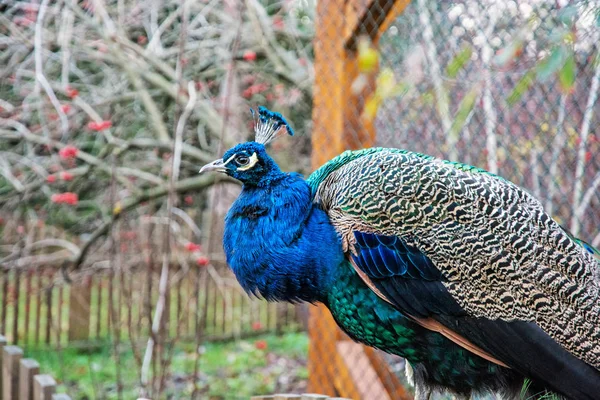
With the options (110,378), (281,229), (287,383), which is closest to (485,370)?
(281,229)

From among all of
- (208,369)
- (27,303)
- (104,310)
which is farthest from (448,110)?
(104,310)

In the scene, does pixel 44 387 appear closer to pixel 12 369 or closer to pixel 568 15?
pixel 12 369

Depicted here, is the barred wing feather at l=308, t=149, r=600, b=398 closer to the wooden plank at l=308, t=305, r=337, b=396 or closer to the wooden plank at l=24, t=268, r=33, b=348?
the wooden plank at l=308, t=305, r=337, b=396

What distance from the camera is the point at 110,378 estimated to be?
4789 mm

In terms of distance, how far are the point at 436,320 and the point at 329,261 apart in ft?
1.08

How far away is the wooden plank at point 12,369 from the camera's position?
243 centimetres

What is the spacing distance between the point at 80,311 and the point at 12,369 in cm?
346

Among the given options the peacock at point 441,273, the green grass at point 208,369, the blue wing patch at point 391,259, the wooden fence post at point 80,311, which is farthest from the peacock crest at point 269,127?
the wooden fence post at point 80,311

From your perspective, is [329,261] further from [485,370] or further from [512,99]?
[512,99]

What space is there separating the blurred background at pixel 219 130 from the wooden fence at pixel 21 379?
47 centimetres

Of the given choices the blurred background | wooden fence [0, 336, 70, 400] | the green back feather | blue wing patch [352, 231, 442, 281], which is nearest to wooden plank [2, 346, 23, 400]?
wooden fence [0, 336, 70, 400]

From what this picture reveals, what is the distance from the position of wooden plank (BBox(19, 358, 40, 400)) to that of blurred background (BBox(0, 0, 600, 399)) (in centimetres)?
54

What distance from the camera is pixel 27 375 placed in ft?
7.55

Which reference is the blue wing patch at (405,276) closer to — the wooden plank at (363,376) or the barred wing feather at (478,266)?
the barred wing feather at (478,266)
